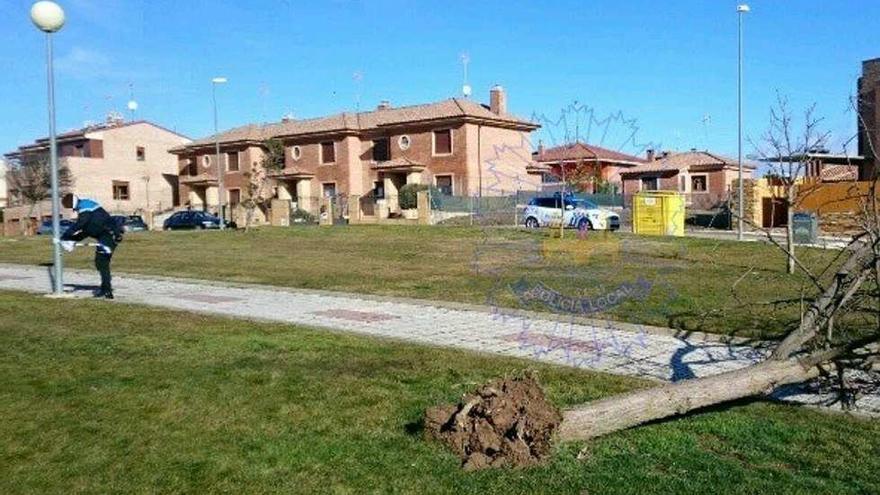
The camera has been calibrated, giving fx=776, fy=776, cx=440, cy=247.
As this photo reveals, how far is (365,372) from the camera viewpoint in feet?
21.4

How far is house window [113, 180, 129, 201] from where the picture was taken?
63188mm

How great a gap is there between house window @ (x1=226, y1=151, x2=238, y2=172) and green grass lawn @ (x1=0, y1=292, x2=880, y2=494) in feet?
176

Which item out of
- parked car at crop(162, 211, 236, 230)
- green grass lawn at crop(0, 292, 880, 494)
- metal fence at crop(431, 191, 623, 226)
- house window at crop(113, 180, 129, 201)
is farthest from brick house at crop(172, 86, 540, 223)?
green grass lawn at crop(0, 292, 880, 494)

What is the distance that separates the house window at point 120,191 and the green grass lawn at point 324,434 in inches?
2378

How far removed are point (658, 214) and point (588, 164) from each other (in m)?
13.0

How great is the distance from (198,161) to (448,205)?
99.6 feet

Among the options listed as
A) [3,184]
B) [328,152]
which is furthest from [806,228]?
[3,184]

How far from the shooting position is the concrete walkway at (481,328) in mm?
7082

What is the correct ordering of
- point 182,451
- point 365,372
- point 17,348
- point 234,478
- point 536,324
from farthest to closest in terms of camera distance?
point 536,324
point 17,348
point 365,372
point 182,451
point 234,478

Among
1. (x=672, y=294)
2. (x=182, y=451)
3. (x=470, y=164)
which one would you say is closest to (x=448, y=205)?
(x=470, y=164)

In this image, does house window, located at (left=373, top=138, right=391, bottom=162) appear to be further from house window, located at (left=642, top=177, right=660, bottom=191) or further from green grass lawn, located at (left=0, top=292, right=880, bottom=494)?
green grass lawn, located at (left=0, top=292, right=880, bottom=494)

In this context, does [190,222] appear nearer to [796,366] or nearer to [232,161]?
[232,161]

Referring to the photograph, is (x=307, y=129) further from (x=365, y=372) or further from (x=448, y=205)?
(x=365, y=372)

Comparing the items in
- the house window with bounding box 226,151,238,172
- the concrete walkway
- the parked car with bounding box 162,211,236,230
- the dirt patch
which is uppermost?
the house window with bounding box 226,151,238,172
